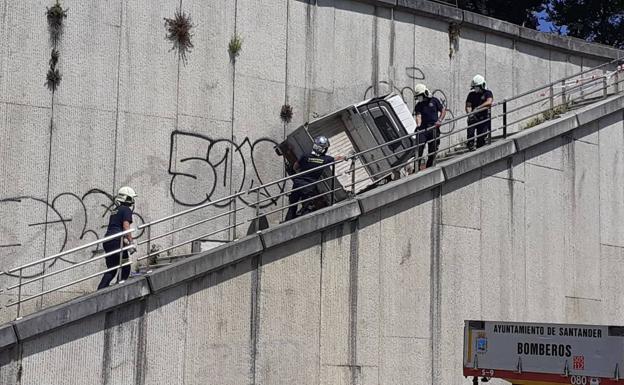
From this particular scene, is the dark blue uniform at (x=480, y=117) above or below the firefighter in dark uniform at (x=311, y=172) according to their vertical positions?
above

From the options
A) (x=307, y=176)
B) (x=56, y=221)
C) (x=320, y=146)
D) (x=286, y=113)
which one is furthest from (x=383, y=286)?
(x=56, y=221)

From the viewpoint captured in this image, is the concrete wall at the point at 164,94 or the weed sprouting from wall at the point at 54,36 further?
the weed sprouting from wall at the point at 54,36

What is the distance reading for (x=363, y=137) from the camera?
17.6m

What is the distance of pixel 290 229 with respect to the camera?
1482 cm

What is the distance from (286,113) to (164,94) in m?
2.26

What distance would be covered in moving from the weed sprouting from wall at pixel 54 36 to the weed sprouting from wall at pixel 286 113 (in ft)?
12.6

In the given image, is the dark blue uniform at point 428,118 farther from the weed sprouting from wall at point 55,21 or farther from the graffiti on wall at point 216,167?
the weed sprouting from wall at point 55,21

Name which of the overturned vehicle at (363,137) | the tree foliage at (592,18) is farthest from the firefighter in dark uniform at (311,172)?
the tree foliage at (592,18)

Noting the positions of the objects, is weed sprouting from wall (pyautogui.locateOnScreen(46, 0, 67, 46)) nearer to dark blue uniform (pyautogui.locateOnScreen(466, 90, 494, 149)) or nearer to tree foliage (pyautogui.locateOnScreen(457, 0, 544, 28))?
dark blue uniform (pyautogui.locateOnScreen(466, 90, 494, 149))

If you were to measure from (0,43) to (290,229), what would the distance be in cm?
474

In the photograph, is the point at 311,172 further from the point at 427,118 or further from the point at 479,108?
the point at 479,108

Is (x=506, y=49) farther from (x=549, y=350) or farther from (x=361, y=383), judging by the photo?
(x=549, y=350)

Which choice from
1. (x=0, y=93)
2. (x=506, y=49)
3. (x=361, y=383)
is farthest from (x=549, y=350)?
(x=506, y=49)

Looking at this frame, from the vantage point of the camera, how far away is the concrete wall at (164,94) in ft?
50.6
